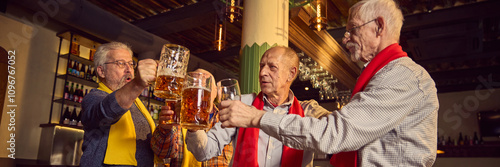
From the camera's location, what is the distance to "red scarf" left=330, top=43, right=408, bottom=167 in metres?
1.12

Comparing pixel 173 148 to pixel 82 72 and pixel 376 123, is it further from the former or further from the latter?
A: pixel 82 72

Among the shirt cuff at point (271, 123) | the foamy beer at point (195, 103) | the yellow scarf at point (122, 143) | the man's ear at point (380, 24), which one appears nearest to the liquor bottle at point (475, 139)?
the man's ear at point (380, 24)

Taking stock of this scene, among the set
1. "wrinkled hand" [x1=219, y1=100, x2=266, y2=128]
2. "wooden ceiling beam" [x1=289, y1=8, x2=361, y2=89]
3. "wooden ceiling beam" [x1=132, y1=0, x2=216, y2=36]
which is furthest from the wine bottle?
"wrinkled hand" [x1=219, y1=100, x2=266, y2=128]

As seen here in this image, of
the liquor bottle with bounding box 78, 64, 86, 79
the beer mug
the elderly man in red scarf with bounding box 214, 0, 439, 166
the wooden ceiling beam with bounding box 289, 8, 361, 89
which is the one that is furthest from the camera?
the liquor bottle with bounding box 78, 64, 86, 79

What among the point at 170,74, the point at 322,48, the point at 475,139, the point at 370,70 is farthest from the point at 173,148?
the point at 475,139

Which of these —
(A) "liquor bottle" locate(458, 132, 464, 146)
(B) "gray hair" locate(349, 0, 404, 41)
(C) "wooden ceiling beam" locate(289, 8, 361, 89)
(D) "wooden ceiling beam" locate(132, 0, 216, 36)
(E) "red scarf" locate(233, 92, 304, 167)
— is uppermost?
(D) "wooden ceiling beam" locate(132, 0, 216, 36)

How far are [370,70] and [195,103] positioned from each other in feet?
1.92

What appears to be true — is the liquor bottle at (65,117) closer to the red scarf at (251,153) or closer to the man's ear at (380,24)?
the red scarf at (251,153)

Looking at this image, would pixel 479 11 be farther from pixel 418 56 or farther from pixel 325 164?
pixel 325 164

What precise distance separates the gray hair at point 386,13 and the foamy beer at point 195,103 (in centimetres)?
64

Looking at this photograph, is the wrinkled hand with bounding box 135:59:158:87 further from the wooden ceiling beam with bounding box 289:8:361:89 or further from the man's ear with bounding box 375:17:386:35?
the wooden ceiling beam with bounding box 289:8:361:89

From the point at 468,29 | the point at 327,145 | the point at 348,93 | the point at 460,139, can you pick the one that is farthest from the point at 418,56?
Answer: the point at 327,145

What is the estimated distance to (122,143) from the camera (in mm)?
1580

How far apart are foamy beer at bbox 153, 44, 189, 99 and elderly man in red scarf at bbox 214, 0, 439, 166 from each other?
0.55 feet
